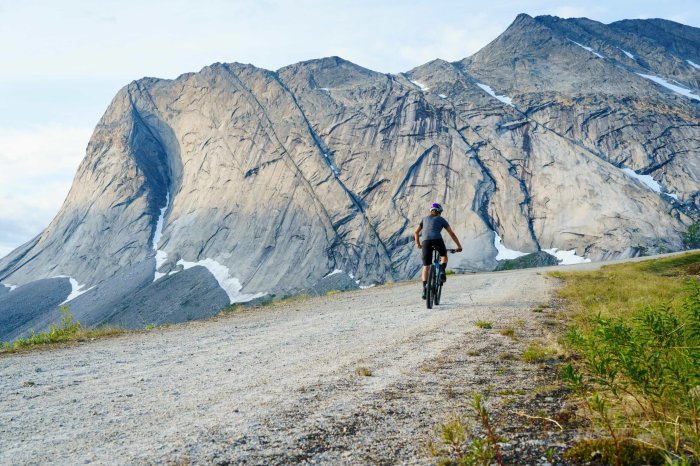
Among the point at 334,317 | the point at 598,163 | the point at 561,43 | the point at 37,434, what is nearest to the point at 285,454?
the point at 37,434

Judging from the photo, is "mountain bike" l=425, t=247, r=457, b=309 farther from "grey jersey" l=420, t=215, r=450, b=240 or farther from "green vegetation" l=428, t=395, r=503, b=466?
"green vegetation" l=428, t=395, r=503, b=466

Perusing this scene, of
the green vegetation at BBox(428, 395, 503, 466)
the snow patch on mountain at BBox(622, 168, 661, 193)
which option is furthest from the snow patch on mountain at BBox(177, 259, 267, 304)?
the green vegetation at BBox(428, 395, 503, 466)

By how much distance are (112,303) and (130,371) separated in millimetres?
88837

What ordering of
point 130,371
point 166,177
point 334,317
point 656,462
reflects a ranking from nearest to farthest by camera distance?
point 656,462
point 130,371
point 334,317
point 166,177

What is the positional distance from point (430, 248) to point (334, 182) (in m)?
96.5

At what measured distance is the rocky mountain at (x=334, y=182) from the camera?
92438 mm

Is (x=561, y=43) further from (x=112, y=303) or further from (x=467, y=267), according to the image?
(x=112, y=303)

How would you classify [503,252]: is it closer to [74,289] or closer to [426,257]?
[74,289]

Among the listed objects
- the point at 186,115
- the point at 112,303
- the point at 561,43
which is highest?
the point at 561,43

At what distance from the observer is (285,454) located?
151 inches

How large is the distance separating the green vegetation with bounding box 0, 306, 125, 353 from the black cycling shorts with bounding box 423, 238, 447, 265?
7953 mm

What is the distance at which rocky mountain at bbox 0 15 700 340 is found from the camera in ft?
303

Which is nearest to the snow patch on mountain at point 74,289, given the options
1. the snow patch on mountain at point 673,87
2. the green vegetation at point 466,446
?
the green vegetation at point 466,446

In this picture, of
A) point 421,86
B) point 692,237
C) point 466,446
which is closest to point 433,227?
point 466,446
